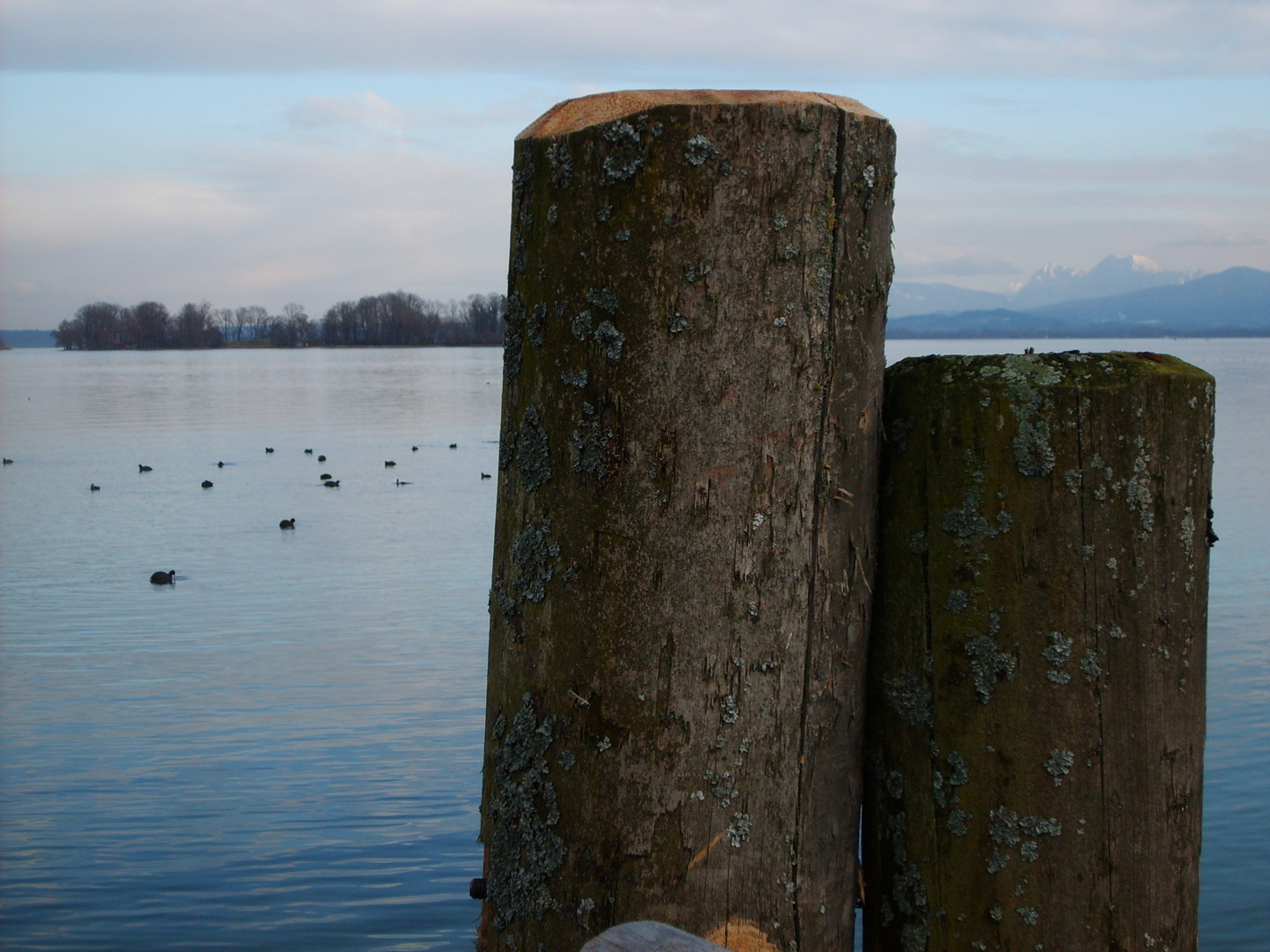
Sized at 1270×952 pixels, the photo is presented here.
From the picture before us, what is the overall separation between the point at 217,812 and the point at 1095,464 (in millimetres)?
6763

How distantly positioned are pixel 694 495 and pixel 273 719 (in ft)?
25.8

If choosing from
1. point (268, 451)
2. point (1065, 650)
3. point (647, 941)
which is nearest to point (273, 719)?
point (647, 941)

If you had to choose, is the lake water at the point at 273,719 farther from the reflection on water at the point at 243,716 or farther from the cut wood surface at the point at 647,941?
the cut wood surface at the point at 647,941

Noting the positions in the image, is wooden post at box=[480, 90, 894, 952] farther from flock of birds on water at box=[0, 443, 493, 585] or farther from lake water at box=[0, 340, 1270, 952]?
flock of birds on water at box=[0, 443, 493, 585]

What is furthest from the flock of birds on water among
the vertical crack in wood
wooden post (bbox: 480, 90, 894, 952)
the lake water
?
the vertical crack in wood

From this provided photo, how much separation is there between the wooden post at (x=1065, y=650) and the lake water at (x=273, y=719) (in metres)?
4.52

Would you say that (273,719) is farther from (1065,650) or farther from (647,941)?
(1065,650)

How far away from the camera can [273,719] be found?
29.9ft

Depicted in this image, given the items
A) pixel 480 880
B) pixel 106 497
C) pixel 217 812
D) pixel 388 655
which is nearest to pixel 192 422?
pixel 106 497

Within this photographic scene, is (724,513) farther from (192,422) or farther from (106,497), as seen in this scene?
(192,422)

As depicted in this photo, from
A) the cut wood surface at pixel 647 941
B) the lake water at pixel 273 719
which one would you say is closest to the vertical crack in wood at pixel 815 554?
the cut wood surface at pixel 647 941

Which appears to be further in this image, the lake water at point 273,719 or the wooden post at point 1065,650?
the lake water at point 273,719

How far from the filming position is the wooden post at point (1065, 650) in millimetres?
2258

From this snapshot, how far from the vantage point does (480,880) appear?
256cm
